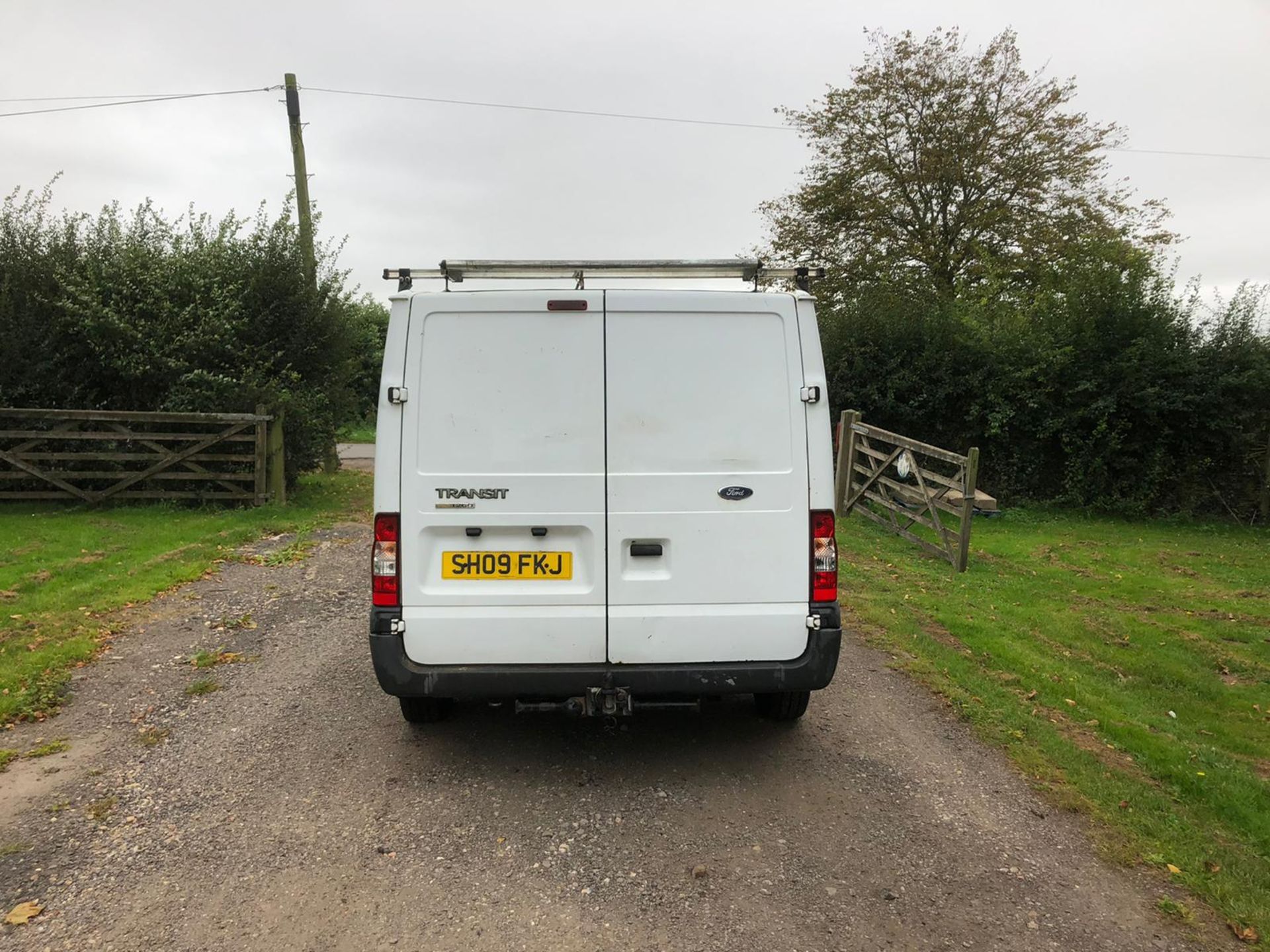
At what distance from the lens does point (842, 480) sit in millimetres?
12844

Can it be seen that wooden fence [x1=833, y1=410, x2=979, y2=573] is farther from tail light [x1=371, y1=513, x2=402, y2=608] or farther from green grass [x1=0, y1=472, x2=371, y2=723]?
green grass [x1=0, y1=472, x2=371, y2=723]

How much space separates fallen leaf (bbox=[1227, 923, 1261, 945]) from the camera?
283 centimetres

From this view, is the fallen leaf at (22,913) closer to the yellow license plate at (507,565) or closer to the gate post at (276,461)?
the yellow license plate at (507,565)

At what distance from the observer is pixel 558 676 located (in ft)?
12.4

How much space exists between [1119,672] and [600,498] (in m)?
4.49

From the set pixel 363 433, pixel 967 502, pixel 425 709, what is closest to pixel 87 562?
pixel 425 709

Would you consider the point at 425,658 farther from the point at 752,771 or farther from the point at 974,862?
the point at 974,862

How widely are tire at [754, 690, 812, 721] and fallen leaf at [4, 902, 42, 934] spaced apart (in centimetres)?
333

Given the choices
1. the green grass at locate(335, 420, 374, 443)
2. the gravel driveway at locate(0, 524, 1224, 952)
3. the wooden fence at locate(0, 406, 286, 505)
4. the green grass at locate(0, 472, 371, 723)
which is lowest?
the gravel driveway at locate(0, 524, 1224, 952)

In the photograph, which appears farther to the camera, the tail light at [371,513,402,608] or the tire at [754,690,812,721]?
the tire at [754,690,812,721]

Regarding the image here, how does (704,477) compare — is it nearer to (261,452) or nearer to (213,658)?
(213,658)

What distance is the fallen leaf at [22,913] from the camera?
281 centimetres

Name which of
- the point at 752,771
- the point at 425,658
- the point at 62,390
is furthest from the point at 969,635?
the point at 62,390

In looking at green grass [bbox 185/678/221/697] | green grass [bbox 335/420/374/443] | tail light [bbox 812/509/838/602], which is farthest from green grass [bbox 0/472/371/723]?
green grass [bbox 335/420/374/443]
